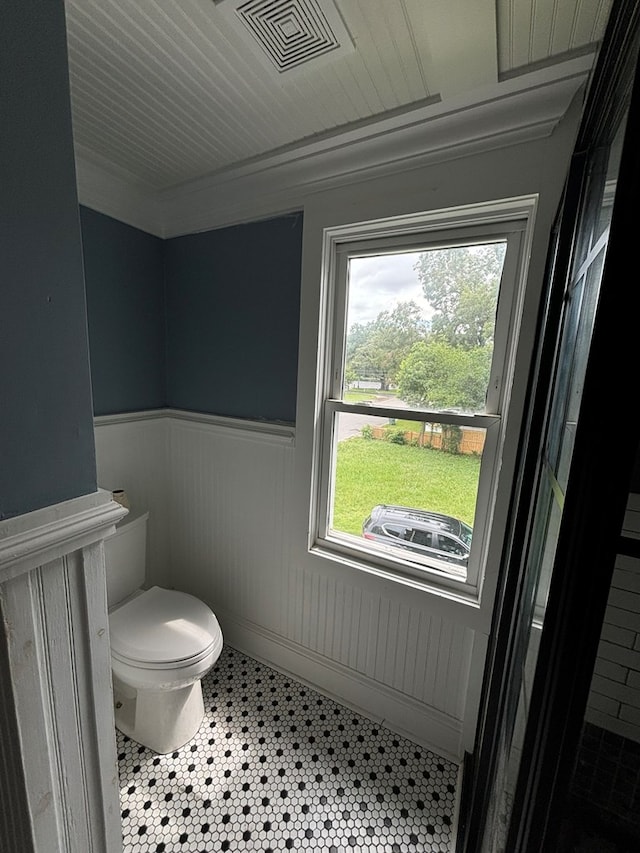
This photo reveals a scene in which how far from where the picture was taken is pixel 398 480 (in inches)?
56.0

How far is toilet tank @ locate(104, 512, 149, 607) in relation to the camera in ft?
4.94

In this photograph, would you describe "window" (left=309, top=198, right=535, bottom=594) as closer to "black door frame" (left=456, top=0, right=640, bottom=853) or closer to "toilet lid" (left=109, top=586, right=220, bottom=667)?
"toilet lid" (left=109, top=586, right=220, bottom=667)

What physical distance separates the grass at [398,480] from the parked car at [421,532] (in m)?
0.03

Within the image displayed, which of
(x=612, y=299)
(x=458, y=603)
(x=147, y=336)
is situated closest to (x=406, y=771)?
(x=458, y=603)

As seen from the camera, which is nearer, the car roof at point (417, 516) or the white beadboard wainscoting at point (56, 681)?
the white beadboard wainscoting at point (56, 681)

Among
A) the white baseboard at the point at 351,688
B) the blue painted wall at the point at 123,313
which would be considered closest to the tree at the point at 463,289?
the blue painted wall at the point at 123,313

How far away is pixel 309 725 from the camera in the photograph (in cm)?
146

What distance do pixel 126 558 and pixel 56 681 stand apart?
103cm

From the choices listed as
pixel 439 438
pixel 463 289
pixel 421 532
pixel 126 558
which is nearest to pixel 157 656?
pixel 126 558

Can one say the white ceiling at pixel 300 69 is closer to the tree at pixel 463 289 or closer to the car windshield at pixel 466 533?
the tree at pixel 463 289

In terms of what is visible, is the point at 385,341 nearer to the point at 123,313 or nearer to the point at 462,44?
the point at 462,44

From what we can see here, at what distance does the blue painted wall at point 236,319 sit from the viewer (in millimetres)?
1494

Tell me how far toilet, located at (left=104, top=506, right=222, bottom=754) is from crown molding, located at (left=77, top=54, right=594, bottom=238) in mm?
1465

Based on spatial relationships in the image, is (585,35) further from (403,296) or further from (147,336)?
(147,336)
